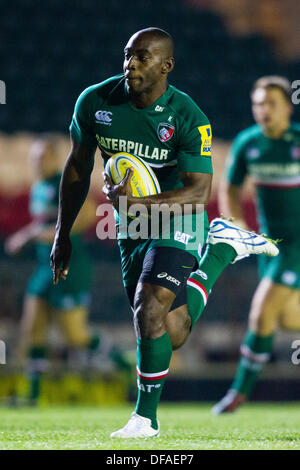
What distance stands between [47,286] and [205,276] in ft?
10.0

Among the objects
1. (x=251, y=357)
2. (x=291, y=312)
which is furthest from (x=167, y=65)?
(x=251, y=357)

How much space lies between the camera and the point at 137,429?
3.74m

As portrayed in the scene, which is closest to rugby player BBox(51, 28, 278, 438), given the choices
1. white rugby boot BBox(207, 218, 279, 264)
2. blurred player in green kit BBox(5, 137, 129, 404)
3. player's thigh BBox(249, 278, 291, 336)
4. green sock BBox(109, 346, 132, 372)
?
white rugby boot BBox(207, 218, 279, 264)

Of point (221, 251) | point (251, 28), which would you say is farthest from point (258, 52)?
point (221, 251)

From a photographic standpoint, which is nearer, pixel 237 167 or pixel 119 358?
pixel 237 167

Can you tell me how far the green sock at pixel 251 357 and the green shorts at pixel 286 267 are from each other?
1.53 feet

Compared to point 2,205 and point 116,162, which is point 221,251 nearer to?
point 116,162

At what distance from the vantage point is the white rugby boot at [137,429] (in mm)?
3721

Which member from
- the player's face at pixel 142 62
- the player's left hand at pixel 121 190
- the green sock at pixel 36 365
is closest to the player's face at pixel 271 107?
the player's face at pixel 142 62

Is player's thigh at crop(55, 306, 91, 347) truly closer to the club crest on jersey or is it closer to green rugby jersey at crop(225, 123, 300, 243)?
green rugby jersey at crop(225, 123, 300, 243)

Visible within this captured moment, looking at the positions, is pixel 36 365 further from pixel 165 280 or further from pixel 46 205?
pixel 165 280

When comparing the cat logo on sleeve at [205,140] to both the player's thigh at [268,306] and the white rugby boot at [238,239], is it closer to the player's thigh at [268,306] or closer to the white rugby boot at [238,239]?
the white rugby boot at [238,239]

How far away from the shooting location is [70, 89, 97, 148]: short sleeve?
4.26 meters
